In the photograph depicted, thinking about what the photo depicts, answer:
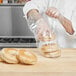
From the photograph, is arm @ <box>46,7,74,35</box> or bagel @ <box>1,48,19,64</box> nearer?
bagel @ <box>1,48,19,64</box>

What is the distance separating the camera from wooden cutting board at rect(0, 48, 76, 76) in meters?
0.65

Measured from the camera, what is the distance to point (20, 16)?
1.83 m

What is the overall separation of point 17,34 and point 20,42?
0.19 meters

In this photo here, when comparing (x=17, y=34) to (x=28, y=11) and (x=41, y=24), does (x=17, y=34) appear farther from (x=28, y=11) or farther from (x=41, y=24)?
(x=41, y=24)

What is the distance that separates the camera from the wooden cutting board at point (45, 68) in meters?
0.65

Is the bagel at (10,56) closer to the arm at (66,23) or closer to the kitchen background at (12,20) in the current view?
the arm at (66,23)

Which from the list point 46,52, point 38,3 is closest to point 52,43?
point 46,52

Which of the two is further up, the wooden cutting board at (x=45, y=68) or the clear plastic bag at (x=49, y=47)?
the clear plastic bag at (x=49, y=47)

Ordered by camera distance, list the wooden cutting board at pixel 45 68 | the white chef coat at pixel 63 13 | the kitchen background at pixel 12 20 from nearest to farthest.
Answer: the wooden cutting board at pixel 45 68
the white chef coat at pixel 63 13
the kitchen background at pixel 12 20

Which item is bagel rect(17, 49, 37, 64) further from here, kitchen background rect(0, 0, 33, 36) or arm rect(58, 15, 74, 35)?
kitchen background rect(0, 0, 33, 36)

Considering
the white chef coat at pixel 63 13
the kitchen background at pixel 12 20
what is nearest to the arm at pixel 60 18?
the white chef coat at pixel 63 13

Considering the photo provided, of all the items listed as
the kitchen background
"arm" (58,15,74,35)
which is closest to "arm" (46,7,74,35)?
"arm" (58,15,74,35)

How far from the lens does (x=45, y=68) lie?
2.24 ft

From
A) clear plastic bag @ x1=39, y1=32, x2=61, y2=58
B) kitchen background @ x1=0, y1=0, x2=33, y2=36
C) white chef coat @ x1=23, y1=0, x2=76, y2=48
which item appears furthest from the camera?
kitchen background @ x1=0, y1=0, x2=33, y2=36
